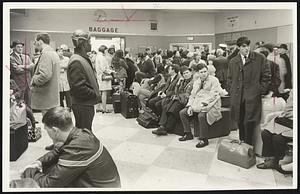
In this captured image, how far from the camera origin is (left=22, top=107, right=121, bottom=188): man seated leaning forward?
1895mm

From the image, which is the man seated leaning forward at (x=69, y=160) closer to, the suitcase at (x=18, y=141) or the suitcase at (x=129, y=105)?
the suitcase at (x=18, y=141)

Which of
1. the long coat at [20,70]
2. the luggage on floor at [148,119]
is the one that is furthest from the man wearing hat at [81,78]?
the luggage on floor at [148,119]

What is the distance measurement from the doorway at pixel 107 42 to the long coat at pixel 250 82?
2.92 feet

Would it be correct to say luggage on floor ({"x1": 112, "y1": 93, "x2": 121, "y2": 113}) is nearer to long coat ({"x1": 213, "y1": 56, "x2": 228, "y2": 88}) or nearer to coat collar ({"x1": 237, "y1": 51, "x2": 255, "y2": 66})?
long coat ({"x1": 213, "y1": 56, "x2": 228, "y2": 88})

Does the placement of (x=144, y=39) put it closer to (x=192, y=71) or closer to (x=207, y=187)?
(x=192, y=71)

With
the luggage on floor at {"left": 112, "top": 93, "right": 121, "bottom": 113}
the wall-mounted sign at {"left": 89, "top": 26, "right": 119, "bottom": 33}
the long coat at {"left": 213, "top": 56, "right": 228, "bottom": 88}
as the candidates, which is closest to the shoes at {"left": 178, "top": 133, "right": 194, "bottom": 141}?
the long coat at {"left": 213, "top": 56, "right": 228, "bottom": 88}

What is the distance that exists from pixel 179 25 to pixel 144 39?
0.29 metres

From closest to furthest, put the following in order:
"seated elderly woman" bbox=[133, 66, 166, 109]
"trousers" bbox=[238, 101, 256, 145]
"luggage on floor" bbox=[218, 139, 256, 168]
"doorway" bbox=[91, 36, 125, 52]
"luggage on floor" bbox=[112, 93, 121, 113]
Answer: "doorway" bbox=[91, 36, 125, 52] < "luggage on floor" bbox=[218, 139, 256, 168] < "trousers" bbox=[238, 101, 256, 145] < "seated elderly woman" bbox=[133, 66, 166, 109] < "luggage on floor" bbox=[112, 93, 121, 113]

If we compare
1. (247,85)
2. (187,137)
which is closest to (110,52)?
(187,137)

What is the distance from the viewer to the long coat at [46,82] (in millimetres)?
2398

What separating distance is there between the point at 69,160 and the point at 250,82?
4.95ft

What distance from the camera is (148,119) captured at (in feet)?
9.71

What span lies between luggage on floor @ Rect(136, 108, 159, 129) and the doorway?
750 millimetres

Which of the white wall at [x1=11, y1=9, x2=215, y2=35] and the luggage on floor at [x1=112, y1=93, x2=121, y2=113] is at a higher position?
the white wall at [x1=11, y1=9, x2=215, y2=35]
